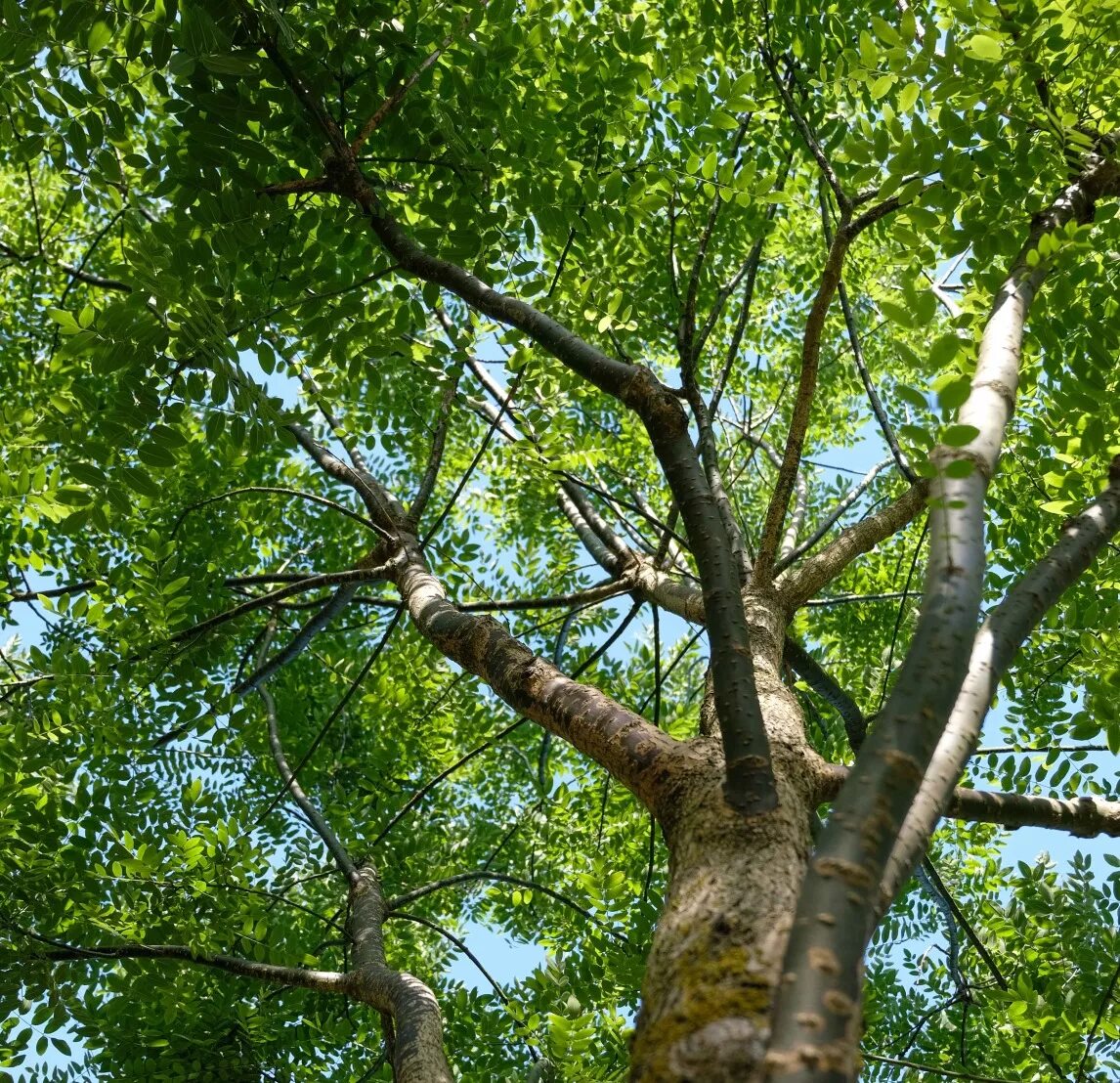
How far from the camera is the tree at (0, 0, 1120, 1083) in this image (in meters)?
1.53

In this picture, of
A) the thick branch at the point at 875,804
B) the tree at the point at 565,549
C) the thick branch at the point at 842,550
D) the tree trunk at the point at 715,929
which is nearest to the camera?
the thick branch at the point at 875,804

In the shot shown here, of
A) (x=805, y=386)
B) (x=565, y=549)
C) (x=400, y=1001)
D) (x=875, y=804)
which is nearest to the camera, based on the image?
(x=875, y=804)

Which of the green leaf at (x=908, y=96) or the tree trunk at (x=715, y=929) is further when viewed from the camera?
the green leaf at (x=908, y=96)

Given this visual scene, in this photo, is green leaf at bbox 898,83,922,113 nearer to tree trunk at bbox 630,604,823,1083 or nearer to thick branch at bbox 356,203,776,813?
thick branch at bbox 356,203,776,813

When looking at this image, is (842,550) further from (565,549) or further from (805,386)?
(565,549)

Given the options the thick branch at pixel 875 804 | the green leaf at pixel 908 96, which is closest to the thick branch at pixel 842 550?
the green leaf at pixel 908 96

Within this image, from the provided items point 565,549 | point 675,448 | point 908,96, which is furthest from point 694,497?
point 565,549

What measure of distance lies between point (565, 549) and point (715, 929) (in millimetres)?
4871

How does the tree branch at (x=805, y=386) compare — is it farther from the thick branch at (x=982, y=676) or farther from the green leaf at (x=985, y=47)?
the thick branch at (x=982, y=676)

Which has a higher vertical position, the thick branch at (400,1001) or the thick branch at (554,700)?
the thick branch at (554,700)

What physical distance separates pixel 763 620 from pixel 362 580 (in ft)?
4.73

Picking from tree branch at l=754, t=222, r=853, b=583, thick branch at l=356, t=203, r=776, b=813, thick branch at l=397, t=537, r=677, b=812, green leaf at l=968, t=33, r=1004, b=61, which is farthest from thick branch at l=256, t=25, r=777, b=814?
green leaf at l=968, t=33, r=1004, b=61

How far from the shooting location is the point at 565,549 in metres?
6.21

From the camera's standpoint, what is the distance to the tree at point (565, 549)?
1.53 metres
